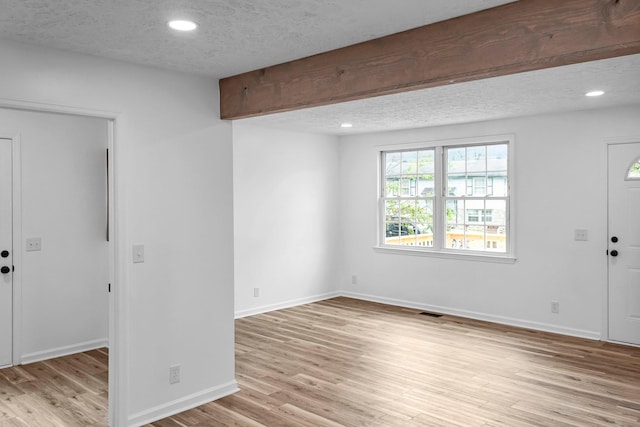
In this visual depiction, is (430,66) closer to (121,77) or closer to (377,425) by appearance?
(121,77)

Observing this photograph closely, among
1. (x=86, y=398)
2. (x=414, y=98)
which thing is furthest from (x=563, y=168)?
(x=86, y=398)

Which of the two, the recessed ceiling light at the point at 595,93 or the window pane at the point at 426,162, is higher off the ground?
the recessed ceiling light at the point at 595,93

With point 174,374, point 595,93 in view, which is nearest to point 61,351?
point 174,374

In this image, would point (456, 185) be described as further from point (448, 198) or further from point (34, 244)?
point (34, 244)

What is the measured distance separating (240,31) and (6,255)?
3244mm

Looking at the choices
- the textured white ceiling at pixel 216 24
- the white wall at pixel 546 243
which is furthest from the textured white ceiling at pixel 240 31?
the white wall at pixel 546 243

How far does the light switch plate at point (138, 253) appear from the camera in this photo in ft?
10.9

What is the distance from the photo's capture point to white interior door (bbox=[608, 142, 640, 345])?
5.11 m

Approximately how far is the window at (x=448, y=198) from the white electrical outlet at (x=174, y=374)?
159 inches

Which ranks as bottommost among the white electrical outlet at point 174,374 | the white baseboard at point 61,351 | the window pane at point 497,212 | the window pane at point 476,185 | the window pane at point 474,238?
the white baseboard at point 61,351

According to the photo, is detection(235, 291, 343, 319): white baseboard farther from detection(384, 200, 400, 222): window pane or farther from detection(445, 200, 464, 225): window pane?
detection(445, 200, 464, 225): window pane

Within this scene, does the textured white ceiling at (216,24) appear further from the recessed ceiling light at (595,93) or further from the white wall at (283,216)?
the white wall at (283,216)

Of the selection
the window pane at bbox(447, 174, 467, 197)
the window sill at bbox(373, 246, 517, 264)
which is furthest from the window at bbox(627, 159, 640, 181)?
the window pane at bbox(447, 174, 467, 197)

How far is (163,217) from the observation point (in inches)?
137
